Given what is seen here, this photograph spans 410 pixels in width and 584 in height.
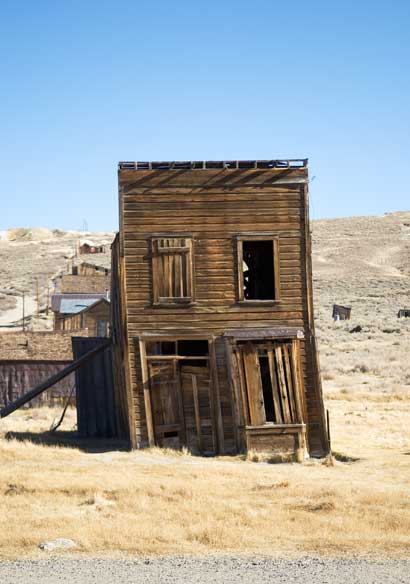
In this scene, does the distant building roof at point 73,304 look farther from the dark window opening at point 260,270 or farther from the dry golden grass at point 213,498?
the dark window opening at point 260,270

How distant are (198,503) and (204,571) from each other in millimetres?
3877

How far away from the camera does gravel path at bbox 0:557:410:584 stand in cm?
→ 1045

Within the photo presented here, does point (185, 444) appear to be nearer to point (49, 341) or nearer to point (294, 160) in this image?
point (294, 160)

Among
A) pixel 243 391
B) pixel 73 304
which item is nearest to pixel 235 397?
pixel 243 391

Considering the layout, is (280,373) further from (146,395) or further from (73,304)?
(73,304)

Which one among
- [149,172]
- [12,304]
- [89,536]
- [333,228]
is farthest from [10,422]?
[333,228]

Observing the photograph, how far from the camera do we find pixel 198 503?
48.5ft

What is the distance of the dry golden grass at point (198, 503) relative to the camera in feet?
40.5

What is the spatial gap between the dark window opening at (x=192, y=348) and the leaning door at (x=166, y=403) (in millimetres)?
3098

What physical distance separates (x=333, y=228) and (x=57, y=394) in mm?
94003

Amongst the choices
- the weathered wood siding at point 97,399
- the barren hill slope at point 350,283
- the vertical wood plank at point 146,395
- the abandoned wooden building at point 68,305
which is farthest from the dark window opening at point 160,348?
the abandoned wooden building at point 68,305

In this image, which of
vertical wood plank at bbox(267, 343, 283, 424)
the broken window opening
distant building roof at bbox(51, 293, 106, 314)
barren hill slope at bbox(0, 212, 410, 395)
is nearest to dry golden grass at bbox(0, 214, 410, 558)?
vertical wood plank at bbox(267, 343, 283, 424)

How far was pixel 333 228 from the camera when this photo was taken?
125 m

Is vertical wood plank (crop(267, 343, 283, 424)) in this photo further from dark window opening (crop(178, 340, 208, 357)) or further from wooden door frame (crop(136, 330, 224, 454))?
dark window opening (crop(178, 340, 208, 357))
